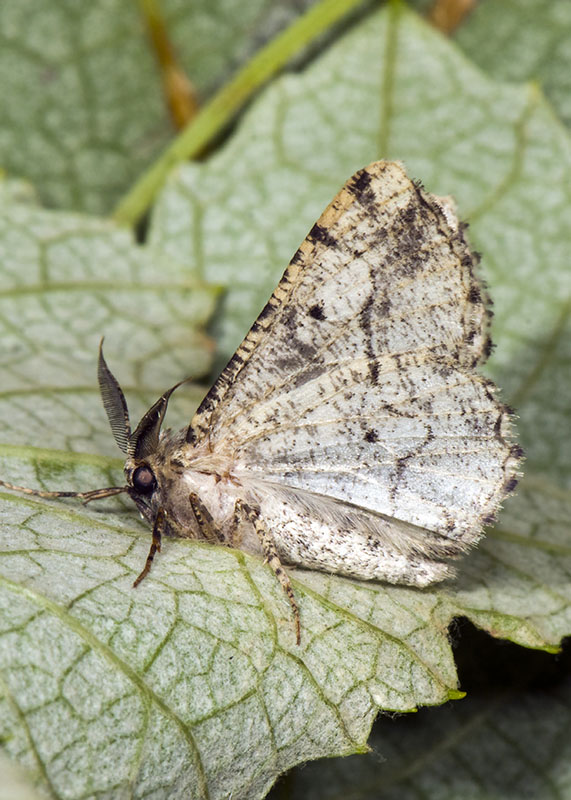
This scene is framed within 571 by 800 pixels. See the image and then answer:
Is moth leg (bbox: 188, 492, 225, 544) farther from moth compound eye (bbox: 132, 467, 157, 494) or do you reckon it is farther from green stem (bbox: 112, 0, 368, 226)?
green stem (bbox: 112, 0, 368, 226)

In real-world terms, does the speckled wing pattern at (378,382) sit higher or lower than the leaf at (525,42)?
lower

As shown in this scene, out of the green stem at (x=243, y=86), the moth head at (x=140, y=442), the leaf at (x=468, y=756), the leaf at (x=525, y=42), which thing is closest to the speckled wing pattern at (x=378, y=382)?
the moth head at (x=140, y=442)

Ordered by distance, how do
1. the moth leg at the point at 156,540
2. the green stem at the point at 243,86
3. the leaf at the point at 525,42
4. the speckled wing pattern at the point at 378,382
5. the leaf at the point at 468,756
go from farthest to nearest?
the leaf at the point at 525,42 → the green stem at the point at 243,86 → the leaf at the point at 468,756 → the speckled wing pattern at the point at 378,382 → the moth leg at the point at 156,540

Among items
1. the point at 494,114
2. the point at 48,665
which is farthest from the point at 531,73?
the point at 48,665

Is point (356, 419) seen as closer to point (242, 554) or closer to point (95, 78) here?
point (242, 554)

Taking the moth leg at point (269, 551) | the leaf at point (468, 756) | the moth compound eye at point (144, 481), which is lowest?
the leaf at point (468, 756)

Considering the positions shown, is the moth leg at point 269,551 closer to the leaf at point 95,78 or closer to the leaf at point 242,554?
the leaf at point 242,554
